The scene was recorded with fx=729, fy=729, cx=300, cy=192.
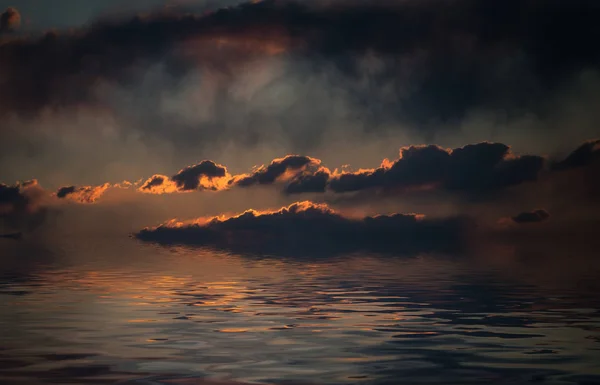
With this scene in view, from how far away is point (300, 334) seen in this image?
37.9m

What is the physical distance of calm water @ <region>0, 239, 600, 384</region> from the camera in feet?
93.5

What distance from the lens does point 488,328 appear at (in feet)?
133

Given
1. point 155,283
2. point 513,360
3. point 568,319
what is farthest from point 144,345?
point 155,283

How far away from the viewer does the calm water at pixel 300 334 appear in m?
28.5

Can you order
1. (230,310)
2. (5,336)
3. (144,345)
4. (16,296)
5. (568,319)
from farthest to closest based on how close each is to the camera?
(16,296) < (230,310) < (568,319) < (5,336) < (144,345)

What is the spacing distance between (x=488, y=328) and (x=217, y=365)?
57.4 feet

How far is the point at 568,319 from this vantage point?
44281 mm

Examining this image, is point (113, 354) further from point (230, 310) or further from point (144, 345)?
point (230, 310)

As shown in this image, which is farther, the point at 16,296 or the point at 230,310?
the point at 16,296

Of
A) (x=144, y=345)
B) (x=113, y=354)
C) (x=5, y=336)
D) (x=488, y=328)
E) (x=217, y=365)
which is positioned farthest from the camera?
(x=488, y=328)

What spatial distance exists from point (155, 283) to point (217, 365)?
147 ft

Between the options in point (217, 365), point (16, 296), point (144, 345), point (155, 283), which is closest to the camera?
point (217, 365)

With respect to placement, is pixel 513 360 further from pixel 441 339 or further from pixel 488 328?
pixel 488 328

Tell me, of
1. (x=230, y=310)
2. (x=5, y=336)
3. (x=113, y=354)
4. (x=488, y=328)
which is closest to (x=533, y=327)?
(x=488, y=328)
